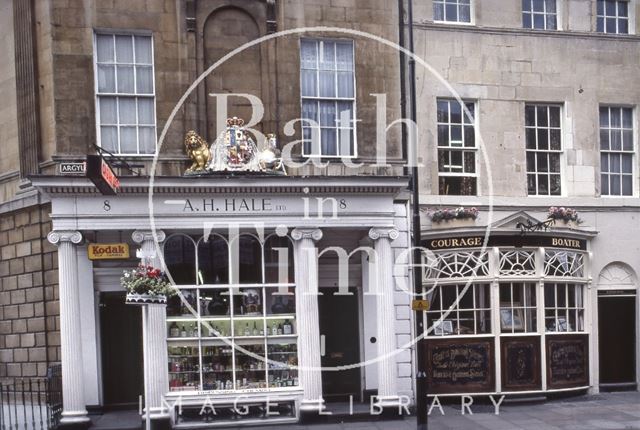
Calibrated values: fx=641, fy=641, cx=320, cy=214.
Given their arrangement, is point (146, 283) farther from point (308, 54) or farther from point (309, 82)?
point (308, 54)

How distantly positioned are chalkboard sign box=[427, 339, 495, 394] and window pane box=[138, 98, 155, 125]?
26.7 ft

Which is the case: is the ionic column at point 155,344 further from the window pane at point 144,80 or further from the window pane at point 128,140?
the window pane at point 144,80

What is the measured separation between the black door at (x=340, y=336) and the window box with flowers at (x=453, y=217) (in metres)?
2.55

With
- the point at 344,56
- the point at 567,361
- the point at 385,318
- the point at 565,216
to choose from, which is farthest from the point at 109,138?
the point at 567,361

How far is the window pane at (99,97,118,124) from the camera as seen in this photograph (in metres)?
13.7

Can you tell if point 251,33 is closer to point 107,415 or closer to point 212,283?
point 212,283

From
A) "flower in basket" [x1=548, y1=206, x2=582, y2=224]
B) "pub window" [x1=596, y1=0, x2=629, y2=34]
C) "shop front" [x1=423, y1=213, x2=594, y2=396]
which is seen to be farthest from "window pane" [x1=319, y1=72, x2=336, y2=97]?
"pub window" [x1=596, y1=0, x2=629, y2=34]

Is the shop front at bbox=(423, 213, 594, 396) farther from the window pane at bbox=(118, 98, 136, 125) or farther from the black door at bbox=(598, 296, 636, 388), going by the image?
the window pane at bbox=(118, 98, 136, 125)

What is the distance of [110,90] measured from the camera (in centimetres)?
1378

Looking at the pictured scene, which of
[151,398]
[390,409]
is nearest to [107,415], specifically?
[151,398]

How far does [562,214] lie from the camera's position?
15672mm

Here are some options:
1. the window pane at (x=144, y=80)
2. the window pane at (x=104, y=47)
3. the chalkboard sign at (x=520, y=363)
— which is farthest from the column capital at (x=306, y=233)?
the window pane at (x=104, y=47)

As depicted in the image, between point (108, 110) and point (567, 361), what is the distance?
12220 millimetres

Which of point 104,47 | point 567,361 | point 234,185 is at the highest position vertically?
point 104,47
